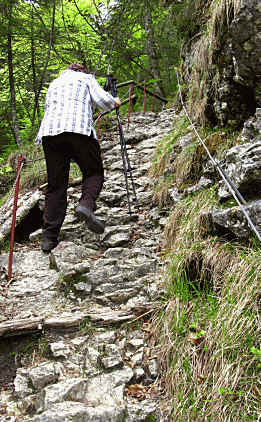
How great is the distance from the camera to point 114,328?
276 cm

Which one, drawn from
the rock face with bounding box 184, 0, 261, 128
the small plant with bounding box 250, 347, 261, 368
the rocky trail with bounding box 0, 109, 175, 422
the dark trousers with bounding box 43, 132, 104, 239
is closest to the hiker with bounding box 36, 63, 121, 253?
the dark trousers with bounding box 43, 132, 104, 239

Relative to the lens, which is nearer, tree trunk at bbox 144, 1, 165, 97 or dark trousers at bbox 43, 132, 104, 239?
dark trousers at bbox 43, 132, 104, 239

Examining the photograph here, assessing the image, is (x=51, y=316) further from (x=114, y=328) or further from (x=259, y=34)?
(x=259, y=34)

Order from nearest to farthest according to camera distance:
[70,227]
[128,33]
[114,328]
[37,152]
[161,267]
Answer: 1. [114,328]
2. [161,267]
3. [70,227]
4. [37,152]
5. [128,33]

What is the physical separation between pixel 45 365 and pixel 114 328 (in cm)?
61

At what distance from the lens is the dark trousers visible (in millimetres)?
3900

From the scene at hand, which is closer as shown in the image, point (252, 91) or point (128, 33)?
point (252, 91)

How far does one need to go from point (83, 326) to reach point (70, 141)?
6.91ft

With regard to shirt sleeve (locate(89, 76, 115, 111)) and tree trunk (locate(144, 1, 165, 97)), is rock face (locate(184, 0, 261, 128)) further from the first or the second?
tree trunk (locate(144, 1, 165, 97))

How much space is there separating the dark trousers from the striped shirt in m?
0.14

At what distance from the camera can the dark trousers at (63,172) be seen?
390 cm

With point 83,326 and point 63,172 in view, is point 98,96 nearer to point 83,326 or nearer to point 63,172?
point 63,172

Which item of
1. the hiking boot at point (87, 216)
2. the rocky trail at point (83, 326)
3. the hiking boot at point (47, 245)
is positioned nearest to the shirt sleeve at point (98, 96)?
the hiking boot at point (87, 216)

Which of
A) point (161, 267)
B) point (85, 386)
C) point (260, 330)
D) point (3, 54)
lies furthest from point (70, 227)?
point (3, 54)
